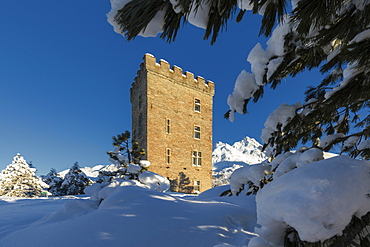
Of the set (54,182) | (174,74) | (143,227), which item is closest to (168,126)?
(174,74)

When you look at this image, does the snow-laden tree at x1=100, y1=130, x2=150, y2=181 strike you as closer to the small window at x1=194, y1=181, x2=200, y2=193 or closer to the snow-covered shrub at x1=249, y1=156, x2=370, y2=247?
the snow-covered shrub at x1=249, y1=156, x2=370, y2=247

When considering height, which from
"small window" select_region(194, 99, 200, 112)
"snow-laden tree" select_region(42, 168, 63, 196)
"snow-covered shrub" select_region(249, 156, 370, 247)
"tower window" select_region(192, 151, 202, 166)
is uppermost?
"small window" select_region(194, 99, 200, 112)

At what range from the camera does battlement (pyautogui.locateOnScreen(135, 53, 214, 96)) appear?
14477 millimetres

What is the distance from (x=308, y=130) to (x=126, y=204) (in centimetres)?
295

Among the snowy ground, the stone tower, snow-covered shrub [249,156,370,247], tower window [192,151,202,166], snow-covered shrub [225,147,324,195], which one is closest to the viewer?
snow-covered shrub [249,156,370,247]

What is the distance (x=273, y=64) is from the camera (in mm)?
2193

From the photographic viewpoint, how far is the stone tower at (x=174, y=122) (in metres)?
14.2

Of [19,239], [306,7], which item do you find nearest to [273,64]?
[306,7]

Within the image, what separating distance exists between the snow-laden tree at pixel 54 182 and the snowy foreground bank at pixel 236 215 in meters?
20.7

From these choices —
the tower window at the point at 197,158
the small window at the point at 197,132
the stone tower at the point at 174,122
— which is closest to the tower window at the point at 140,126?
the stone tower at the point at 174,122

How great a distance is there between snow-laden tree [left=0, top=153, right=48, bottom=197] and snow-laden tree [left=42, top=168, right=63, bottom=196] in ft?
5.06

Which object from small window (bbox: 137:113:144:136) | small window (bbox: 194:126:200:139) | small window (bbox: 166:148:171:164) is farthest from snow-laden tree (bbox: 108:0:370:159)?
small window (bbox: 194:126:200:139)

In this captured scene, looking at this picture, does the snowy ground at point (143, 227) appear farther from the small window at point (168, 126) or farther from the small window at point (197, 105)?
the small window at point (197, 105)

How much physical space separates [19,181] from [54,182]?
325 centimetres
